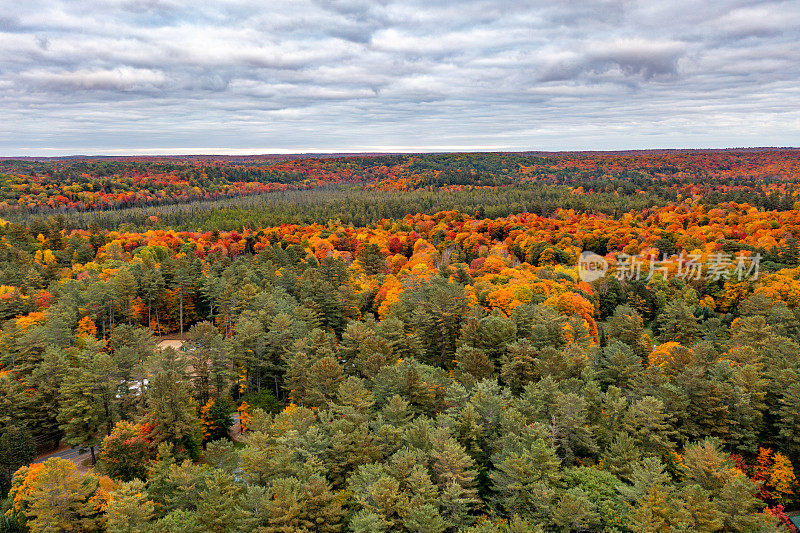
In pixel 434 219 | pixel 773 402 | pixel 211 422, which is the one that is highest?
pixel 434 219

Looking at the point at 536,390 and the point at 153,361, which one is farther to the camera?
the point at 153,361

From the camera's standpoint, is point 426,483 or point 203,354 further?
point 203,354

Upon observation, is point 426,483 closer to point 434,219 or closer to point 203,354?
point 203,354

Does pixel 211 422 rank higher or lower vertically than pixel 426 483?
lower

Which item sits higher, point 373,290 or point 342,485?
point 373,290

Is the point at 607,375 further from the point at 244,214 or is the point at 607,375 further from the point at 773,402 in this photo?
the point at 244,214

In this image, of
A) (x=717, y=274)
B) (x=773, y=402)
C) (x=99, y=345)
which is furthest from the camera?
(x=717, y=274)

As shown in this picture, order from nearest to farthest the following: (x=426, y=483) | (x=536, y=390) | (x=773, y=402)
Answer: (x=426, y=483) → (x=536, y=390) → (x=773, y=402)

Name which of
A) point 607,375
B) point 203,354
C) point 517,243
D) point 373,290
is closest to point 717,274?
point 517,243

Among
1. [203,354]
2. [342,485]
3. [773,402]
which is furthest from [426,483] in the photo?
[773,402]
